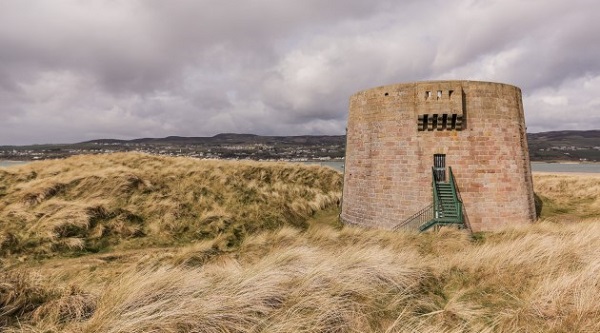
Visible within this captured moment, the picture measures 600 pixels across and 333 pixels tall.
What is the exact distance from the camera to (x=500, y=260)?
539cm

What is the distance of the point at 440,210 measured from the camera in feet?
45.3

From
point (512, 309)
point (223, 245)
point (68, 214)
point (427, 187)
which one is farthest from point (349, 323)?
point (68, 214)

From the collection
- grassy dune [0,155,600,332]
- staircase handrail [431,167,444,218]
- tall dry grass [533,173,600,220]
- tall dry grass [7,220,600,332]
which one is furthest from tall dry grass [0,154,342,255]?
tall dry grass [533,173,600,220]

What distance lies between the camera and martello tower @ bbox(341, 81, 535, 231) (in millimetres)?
14273

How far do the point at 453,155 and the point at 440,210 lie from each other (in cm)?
257

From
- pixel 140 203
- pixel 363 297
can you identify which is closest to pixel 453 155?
pixel 363 297

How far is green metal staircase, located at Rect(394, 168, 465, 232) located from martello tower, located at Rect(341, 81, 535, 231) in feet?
0.14

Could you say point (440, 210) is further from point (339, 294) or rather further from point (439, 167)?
point (339, 294)

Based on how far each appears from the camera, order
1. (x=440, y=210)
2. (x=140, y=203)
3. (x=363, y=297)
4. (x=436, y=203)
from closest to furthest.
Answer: (x=363, y=297), (x=440, y=210), (x=436, y=203), (x=140, y=203)

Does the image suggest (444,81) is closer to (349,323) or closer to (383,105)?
(383,105)

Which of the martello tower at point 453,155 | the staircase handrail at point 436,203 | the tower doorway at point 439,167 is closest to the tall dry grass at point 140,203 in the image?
the martello tower at point 453,155

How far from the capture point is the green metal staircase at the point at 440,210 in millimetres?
13250

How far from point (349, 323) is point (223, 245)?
993cm

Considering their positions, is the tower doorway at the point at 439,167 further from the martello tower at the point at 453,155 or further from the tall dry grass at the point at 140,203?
the tall dry grass at the point at 140,203
